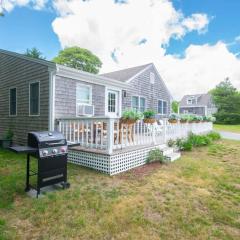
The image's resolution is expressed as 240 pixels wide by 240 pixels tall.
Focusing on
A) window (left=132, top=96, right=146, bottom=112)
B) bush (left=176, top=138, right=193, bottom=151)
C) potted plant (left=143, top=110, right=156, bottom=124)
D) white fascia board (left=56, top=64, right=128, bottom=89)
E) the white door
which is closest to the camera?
potted plant (left=143, top=110, right=156, bottom=124)

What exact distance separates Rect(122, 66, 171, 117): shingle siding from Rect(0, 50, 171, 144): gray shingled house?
2.4 inches

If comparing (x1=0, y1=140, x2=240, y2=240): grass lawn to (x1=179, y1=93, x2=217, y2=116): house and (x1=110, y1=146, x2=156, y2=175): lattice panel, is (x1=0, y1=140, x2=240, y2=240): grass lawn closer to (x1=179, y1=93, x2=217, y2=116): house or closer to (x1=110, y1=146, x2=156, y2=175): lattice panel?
(x1=110, y1=146, x2=156, y2=175): lattice panel

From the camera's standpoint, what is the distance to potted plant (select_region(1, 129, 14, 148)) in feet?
29.4

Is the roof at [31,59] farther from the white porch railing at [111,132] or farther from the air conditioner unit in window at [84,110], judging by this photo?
the white porch railing at [111,132]

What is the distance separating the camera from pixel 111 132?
17.4ft

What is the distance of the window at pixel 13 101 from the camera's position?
9406 mm

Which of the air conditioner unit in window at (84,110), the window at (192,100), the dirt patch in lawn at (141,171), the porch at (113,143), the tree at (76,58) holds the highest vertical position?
the tree at (76,58)

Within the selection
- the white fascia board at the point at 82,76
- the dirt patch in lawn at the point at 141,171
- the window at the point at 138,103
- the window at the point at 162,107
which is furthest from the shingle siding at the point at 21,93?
the window at the point at 162,107

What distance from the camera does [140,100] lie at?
12594mm

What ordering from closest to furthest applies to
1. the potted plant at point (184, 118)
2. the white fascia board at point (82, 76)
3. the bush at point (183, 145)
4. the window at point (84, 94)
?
1. the white fascia board at point (82, 76)
2. the window at point (84, 94)
3. the bush at point (183, 145)
4. the potted plant at point (184, 118)

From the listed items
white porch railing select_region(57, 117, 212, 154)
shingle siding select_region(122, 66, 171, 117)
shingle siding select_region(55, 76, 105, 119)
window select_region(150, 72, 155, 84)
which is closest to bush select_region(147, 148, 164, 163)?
white porch railing select_region(57, 117, 212, 154)

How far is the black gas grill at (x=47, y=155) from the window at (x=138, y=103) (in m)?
8.30

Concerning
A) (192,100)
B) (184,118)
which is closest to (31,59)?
(184,118)

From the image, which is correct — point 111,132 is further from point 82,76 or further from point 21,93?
point 21,93
